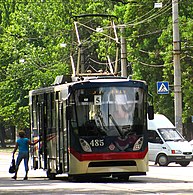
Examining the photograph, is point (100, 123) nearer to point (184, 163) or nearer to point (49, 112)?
point (49, 112)

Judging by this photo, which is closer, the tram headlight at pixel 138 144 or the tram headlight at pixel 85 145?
the tram headlight at pixel 85 145

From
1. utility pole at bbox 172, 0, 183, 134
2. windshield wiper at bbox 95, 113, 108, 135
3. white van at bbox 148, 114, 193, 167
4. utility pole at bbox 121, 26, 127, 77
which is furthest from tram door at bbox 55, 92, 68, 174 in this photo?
utility pole at bbox 121, 26, 127, 77

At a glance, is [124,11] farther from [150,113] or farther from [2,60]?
[150,113]

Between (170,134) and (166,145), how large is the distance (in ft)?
2.64

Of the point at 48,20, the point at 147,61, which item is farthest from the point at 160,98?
the point at 48,20

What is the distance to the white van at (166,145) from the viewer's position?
4369 cm

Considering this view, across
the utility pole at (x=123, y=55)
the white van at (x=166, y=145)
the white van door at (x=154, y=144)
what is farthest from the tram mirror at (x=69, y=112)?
the utility pole at (x=123, y=55)

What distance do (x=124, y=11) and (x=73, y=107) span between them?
33599 mm

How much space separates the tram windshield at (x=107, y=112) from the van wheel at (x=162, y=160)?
53.7ft

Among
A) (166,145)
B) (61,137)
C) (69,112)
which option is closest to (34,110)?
(61,137)

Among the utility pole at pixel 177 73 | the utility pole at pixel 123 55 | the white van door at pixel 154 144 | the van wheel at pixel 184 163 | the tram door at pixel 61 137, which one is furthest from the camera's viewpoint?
the utility pole at pixel 123 55

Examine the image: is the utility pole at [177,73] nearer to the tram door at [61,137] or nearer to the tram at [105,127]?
the tram door at [61,137]

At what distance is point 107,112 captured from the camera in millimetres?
27750

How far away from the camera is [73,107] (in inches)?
1096
